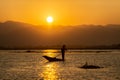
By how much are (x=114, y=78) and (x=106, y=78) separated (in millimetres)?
819

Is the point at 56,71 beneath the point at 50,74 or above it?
above

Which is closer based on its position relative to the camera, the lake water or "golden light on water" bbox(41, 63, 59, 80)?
the lake water

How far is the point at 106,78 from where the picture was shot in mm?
43688

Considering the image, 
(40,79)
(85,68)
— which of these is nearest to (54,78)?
(40,79)

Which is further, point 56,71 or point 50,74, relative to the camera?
point 56,71

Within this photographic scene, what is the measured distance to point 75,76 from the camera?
45.7 m

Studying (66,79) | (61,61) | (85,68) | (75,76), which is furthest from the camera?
(61,61)

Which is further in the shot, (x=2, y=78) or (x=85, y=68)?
(x=85, y=68)

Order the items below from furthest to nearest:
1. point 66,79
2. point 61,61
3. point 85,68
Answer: point 61,61
point 85,68
point 66,79

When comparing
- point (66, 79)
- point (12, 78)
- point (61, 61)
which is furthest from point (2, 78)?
point (61, 61)

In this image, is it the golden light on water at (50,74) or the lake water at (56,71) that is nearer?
the lake water at (56,71)

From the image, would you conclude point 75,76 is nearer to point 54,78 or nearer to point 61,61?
point 54,78

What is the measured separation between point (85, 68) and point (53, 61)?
19658 mm

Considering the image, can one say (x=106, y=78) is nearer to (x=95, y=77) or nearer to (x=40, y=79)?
(x=95, y=77)
